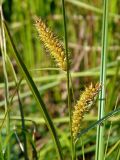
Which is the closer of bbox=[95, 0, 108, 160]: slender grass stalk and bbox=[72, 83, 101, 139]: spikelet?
bbox=[72, 83, 101, 139]: spikelet

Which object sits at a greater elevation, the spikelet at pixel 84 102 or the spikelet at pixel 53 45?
the spikelet at pixel 53 45

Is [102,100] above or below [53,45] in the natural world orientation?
below

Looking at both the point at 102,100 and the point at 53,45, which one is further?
the point at 102,100

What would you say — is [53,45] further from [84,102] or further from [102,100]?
[102,100]

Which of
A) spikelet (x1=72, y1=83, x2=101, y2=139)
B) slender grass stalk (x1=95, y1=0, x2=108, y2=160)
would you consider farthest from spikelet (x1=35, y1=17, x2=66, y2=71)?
slender grass stalk (x1=95, y1=0, x2=108, y2=160)

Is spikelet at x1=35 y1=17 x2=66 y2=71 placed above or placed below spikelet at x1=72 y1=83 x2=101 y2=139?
above

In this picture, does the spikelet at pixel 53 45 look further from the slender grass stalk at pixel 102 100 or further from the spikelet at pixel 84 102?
the slender grass stalk at pixel 102 100

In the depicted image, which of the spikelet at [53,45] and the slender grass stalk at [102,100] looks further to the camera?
the slender grass stalk at [102,100]

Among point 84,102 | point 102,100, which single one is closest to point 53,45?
point 84,102

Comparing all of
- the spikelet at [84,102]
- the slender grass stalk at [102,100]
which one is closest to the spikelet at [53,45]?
the spikelet at [84,102]

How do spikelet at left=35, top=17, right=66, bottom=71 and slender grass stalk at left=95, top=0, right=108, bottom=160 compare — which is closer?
spikelet at left=35, top=17, right=66, bottom=71

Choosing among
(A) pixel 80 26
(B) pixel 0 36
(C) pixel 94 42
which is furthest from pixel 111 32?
(B) pixel 0 36

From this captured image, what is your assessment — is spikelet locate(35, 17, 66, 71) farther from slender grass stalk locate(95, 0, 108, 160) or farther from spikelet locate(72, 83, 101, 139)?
slender grass stalk locate(95, 0, 108, 160)
